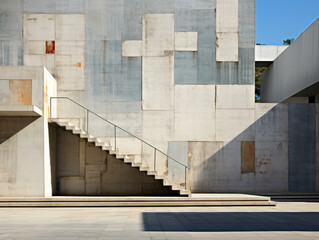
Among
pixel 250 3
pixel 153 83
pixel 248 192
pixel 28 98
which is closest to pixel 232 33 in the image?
pixel 250 3

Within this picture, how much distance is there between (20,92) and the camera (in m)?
13.2

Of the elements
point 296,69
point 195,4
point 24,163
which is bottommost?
point 24,163

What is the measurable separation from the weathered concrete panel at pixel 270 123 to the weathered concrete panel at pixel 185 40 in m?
3.80

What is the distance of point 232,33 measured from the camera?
52.2ft

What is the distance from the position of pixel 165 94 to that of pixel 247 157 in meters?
4.36

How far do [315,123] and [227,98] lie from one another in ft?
12.8

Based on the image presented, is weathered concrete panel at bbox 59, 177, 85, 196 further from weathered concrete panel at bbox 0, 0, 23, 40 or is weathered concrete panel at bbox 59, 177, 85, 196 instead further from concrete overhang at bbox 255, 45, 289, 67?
concrete overhang at bbox 255, 45, 289, 67

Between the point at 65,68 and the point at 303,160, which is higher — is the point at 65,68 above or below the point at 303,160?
above

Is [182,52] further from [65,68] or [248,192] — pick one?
[248,192]

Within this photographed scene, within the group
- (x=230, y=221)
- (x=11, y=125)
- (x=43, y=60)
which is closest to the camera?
(x=230, y=221)

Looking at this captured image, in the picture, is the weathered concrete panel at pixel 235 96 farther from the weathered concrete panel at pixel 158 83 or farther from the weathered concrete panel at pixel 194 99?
the weathered concrete panel at pixel 158 83

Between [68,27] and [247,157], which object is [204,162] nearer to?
[247,157]

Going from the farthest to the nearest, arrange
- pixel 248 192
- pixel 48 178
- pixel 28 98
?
pixel 248 192
pixel 48 178
pixel 28 98

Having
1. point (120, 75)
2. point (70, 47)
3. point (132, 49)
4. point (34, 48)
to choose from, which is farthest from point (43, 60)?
point (132, 49)
